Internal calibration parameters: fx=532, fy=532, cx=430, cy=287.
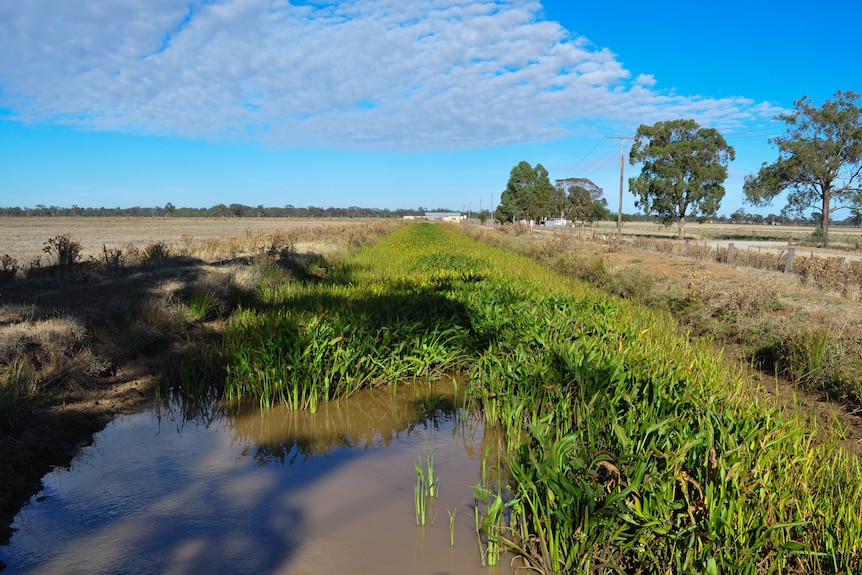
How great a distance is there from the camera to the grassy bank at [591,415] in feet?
9.62

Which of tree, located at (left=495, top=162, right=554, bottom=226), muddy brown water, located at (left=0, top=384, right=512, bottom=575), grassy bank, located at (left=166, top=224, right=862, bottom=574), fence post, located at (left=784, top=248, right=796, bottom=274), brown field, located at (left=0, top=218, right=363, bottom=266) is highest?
tree, located at (left=495, top=162, right=554, bottom=226)

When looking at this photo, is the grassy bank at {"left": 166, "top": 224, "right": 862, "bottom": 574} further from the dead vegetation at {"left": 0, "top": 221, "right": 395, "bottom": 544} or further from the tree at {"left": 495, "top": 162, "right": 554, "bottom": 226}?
the tree at {"left": 495, "top": 162, "right": 554, "bottom": 226}

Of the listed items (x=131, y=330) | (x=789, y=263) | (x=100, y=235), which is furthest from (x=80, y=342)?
(x=100, y=235)

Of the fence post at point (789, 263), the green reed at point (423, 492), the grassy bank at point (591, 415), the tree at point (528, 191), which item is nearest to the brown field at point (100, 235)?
the grassy bank at point (591, 415)

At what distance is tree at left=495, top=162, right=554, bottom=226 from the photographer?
7490 cm

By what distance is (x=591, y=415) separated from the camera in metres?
4.56

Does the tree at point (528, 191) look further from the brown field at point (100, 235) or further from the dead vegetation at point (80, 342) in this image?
the dead vegetation at point (80, 342)

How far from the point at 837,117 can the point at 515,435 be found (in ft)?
155

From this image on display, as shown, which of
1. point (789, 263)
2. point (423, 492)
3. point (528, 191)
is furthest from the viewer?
point (528, 191)

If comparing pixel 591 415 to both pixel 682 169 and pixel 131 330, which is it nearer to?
pixel 131 330

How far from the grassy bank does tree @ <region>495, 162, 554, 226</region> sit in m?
66.7

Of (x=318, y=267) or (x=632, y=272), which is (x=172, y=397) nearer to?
(x=318, y=267)

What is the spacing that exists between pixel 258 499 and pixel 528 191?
7829cm

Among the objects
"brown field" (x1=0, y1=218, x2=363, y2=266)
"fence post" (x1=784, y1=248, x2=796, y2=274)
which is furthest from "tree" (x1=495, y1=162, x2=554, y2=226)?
"fence post" (x1=784, y1=248, x2=796, y2=274)
